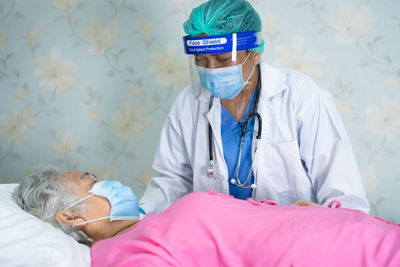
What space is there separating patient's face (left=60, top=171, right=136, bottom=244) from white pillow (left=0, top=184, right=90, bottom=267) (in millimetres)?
150

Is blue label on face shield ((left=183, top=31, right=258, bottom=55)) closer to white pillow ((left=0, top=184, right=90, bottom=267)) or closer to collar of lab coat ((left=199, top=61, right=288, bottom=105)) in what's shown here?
collar of lab coat ((left=199, top=61, right=288, bottom=105))

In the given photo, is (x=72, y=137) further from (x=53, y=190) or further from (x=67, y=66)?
(x=53, y=190)

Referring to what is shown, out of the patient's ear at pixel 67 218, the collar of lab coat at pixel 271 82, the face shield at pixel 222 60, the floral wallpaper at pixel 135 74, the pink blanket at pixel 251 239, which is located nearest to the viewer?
the pink blanket at pixel 251 239

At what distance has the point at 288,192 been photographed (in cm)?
167

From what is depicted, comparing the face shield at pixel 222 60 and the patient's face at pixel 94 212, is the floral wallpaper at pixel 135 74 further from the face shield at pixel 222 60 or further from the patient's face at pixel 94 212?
the patient's face at pixel 94 212

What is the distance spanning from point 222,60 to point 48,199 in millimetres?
860

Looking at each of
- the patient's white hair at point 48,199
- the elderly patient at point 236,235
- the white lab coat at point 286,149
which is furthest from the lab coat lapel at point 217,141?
the patient's white hair at point 48,199

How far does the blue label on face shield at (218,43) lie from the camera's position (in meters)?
1.47

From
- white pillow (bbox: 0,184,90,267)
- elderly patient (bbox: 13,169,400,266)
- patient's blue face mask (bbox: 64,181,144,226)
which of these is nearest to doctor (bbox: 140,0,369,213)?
patient's blue face mask (bbox: 64,181,144,226)

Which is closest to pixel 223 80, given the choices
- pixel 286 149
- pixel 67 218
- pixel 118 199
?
pixel 286 149

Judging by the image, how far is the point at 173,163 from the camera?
6.17 ft

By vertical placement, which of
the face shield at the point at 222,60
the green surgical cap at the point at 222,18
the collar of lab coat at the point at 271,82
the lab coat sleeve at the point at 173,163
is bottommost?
the lab coat sleeve at the point at 173,163

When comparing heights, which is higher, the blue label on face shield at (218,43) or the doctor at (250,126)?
the blue label on face shield at (218,43)

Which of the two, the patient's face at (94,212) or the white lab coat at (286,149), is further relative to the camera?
the white lab coat at (286,149)
